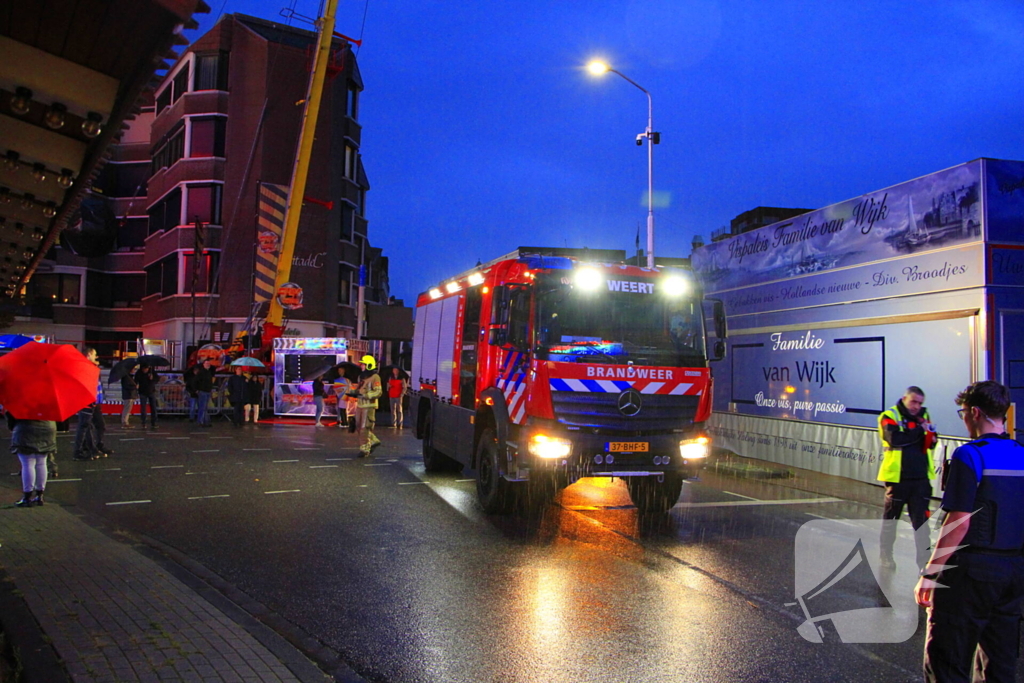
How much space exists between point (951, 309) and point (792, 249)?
12.9ft

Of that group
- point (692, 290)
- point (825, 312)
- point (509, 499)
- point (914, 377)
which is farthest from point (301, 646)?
point (825, 312)

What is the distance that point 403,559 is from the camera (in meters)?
7.84

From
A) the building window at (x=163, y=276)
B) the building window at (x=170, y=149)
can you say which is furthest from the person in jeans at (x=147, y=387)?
the building window at (x=170, y=149)

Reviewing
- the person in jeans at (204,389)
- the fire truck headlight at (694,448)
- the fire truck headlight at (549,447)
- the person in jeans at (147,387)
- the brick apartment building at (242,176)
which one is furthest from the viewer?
the brick apartment building at (242,176)

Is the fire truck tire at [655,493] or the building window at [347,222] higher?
the building window at [347,222]

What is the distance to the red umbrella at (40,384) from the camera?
8.62 m

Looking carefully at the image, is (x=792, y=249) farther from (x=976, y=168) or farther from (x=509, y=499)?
(x=509, y=499)

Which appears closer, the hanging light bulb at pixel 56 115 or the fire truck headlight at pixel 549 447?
the hanging light bulb at pixel 56 115

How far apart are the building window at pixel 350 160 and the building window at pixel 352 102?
151 centimetres

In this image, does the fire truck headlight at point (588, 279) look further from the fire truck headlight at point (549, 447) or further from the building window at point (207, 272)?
the building window at point (207, 272)

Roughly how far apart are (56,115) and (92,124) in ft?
0.61

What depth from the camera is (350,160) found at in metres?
42.3

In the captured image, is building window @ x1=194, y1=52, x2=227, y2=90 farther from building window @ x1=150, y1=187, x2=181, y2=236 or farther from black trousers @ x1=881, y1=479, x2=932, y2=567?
black trousers @ x1=881, y1=479, x2=932, y2=567
